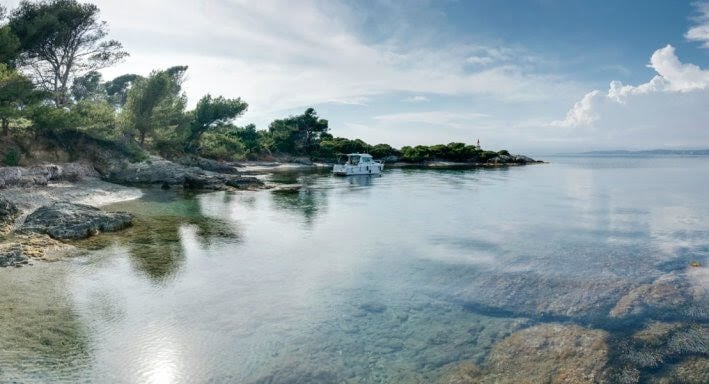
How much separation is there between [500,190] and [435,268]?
1289 inches

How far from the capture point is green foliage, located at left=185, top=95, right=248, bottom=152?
67.0 m

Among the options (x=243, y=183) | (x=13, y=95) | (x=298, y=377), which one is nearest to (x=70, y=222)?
(x=298, y=377)

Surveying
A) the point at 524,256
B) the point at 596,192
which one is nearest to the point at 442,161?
the point at 596,192

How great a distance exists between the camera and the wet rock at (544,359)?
8.05 m

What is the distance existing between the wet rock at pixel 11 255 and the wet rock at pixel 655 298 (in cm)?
1851

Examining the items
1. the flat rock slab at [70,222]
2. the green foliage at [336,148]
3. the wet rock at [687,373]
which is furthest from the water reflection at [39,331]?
the green foliage at [336,148]

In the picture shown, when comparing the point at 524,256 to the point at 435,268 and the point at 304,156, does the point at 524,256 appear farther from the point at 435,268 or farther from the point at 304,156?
the point at 304,156

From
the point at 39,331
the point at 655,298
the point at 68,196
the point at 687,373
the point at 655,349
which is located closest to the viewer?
the point at 687,373

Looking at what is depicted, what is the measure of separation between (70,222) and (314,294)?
12801 millimetres

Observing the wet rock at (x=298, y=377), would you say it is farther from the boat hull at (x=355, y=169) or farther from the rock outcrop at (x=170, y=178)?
the boat hull at (x=355, y=169)

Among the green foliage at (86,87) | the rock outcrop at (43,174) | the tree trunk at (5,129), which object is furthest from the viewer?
the green foliage at (86,87)

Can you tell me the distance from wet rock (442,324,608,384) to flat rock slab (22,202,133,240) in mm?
17386

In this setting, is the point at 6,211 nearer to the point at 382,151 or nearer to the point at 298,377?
the point at 298,377

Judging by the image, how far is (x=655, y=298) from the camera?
12.4m
